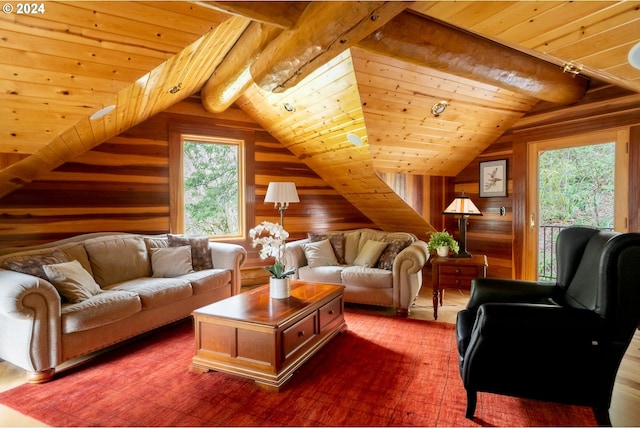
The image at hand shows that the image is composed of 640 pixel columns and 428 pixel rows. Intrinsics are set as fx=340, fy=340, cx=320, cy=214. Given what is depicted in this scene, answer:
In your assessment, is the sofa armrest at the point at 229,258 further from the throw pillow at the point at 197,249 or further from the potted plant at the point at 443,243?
the potted plant at the point at 443,243

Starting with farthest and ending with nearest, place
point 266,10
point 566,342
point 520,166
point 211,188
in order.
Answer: point 211,188, point 520,166, point 266,10, point 566,342

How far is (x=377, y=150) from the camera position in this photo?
159 inches

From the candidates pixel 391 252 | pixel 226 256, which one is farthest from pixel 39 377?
pixel 391 252

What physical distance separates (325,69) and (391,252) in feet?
6.80

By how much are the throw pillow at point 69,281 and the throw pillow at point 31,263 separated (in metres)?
0.05

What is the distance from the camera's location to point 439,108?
11.9 ft

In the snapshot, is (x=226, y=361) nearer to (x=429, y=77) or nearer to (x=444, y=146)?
(x=429, y=77)

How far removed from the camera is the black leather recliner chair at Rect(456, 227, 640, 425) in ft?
5.30

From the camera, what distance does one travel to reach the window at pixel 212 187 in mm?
4637

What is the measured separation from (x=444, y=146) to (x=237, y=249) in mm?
2861

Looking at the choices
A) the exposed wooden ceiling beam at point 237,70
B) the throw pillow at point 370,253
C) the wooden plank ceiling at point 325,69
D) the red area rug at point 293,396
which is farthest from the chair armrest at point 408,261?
the exposed wooden ceiling beam at point 237,70

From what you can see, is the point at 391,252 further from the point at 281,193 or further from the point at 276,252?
the point at 276,252

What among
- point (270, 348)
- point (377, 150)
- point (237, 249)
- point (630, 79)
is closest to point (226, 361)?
point (270, 348)

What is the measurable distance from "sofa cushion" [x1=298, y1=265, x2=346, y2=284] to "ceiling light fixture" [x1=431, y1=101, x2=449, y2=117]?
2002mm
